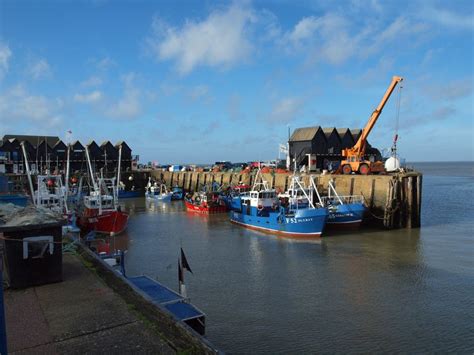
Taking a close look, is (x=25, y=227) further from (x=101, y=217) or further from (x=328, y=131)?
(x=328, y=131)

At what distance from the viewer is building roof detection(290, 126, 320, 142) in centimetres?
5263

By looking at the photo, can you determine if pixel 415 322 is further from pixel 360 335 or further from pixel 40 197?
pixel 40 197

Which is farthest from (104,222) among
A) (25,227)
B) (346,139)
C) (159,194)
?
(346,139)

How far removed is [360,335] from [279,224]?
1498cm

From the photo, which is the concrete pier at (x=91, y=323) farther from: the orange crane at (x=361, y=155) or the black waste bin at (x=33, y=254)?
the orange crane at (x=361, y=155)

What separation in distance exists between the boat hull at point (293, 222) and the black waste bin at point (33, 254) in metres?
17.5

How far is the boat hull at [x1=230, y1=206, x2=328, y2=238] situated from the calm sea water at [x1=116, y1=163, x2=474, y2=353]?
2.86 ft

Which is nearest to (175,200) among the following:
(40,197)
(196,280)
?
(40,197)

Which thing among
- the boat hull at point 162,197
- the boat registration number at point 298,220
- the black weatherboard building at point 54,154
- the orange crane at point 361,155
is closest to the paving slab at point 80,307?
the boat registration number at point 298,220

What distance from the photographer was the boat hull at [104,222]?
2569 centimetres

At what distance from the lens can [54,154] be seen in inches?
2576

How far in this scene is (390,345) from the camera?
10.3 m

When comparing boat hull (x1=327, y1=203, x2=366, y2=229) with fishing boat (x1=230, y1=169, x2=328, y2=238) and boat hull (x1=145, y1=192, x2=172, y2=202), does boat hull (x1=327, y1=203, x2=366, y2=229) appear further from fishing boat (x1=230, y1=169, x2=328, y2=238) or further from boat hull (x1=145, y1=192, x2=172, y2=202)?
boat hull (x1=145, y1=192, x2=172, y2=202)

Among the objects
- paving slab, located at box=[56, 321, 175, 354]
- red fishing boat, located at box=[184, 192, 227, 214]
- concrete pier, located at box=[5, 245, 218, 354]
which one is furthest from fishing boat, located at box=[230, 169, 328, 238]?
paving slab, located at box=[56, 321, 175, 354]
